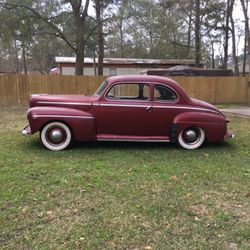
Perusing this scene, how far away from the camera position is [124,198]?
459cm

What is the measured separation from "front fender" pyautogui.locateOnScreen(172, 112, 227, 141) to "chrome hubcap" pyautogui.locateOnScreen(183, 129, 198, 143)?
0.15 meters

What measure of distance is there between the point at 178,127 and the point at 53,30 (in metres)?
16.2

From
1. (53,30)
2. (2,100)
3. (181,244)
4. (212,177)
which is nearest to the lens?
(181,244)

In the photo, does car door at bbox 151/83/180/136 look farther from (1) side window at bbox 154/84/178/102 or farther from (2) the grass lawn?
(2) the grass lawn

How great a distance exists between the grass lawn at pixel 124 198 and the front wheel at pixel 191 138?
11.4 inches

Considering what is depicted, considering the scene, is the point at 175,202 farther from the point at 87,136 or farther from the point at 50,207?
the point at 87,136

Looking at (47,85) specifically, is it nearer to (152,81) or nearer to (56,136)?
(56,136)

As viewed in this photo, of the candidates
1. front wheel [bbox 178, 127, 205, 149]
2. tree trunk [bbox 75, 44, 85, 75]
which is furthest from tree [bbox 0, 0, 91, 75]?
front wheel [bbox 178, 127, 205, 149]

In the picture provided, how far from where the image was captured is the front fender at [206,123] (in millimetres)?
7383

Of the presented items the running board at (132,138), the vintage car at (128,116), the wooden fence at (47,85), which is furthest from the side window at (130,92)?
the wooden fence at (47,85)

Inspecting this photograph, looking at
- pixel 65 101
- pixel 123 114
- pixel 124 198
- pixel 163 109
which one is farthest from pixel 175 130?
pixel 124 198

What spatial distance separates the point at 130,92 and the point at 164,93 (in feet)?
2.26

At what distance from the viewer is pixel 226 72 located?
76.0ft

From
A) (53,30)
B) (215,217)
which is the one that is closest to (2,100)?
(53,30)
